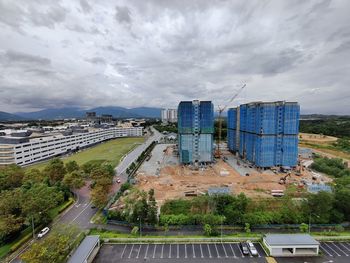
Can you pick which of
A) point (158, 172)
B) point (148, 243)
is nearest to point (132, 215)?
point (148, 243)

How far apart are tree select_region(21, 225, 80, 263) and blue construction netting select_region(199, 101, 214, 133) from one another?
40.6 meters

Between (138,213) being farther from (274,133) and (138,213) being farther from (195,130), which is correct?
(274,133)

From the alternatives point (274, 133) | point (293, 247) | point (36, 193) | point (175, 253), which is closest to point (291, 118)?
point (274, 133)

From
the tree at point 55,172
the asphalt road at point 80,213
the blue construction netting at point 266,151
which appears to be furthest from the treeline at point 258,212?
the blue construction netting at point 266,151

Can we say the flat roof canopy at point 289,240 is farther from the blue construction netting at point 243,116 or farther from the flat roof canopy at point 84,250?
the blue construction netting at point 243,116

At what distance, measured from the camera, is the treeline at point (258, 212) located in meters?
25.6

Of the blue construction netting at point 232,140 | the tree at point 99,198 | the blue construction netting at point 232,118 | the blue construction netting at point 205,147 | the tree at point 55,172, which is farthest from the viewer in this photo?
the blue construction netting at point 232,140

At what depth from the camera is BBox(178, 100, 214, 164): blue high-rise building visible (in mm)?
54281

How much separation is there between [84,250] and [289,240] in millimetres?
21050

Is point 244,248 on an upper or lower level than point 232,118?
lower

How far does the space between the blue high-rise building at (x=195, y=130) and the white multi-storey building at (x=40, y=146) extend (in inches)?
1720

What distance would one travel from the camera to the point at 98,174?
121 ft

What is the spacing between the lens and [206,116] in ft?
180

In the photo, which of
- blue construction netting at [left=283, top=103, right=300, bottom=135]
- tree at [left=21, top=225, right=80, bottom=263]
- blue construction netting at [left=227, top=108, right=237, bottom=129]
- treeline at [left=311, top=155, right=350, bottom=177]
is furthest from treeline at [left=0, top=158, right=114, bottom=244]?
treeline at [left=311, top=155, right=350, bottom=177]
